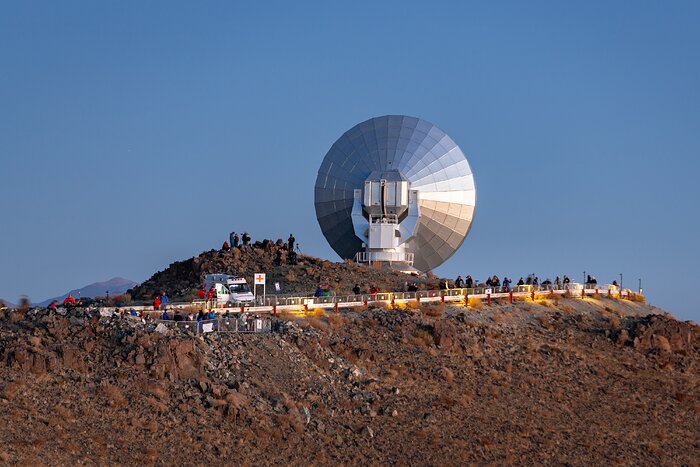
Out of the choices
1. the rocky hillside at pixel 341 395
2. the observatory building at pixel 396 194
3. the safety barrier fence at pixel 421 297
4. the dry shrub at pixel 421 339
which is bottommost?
the rocky hillside at pixel 341 395

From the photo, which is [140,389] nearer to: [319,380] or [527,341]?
[319,380]

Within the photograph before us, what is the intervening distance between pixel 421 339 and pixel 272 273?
14.7 meters

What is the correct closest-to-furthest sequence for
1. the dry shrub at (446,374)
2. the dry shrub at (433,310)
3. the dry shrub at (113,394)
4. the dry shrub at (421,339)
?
the dry shrub at (113,394) < the dry shrub at (446,374) < the dry shrub at (421,339) < the dry shrub at (433,310)

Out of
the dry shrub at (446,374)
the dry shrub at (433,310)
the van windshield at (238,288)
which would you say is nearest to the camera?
the dry shrub at (446,374)

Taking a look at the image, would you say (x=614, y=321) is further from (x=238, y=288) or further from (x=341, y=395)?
(x=341, y=395)

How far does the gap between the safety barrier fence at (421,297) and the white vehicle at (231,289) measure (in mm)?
919

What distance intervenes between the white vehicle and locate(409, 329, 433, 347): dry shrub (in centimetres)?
715

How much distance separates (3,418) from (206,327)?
11043mm

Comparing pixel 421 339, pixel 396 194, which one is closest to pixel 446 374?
pixel 421 339

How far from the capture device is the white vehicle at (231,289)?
53.0 metres

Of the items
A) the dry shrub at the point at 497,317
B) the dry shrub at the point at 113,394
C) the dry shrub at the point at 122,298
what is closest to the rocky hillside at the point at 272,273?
the dry shrub at the point at 122,298

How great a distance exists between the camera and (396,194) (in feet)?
224

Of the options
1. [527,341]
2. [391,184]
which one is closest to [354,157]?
[391,184]

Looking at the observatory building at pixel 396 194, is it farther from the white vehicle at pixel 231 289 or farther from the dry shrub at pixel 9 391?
the dry shrub at pixel 9 391
